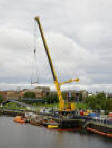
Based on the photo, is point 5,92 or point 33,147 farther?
point 5,92

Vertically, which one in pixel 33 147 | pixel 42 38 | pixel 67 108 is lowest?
pixel 33 147

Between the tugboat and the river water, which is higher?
the tugboat

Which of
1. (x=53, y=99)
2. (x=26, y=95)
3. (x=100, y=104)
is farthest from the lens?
(x=26, y=95)

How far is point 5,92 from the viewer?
18850 centimetres

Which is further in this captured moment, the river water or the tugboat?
the tugboat

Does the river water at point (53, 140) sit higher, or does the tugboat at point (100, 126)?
the tugboat at point (100, 126)

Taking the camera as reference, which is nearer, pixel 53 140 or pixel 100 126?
pixel 53 140

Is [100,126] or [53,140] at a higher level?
[100,126]

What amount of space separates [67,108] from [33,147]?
28.8 meters

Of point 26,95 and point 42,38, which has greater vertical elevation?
point 42,38

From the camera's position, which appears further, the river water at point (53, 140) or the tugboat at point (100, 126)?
the tugboat at point (100, 126)

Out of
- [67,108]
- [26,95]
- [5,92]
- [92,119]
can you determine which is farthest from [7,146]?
[5,92]

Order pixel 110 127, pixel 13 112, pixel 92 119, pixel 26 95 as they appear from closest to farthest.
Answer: pixel 110 127 → pixel 92 119 → pixel 13 112 → pixel 26 95

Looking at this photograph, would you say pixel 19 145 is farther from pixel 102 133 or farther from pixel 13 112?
pixel 13 112
